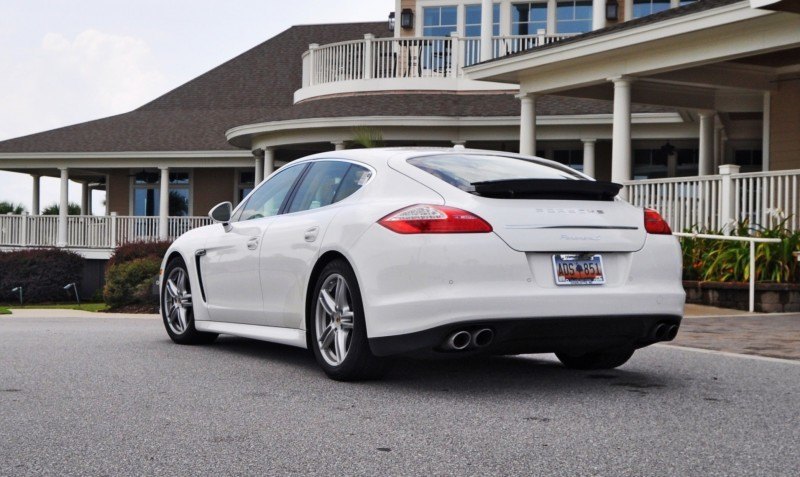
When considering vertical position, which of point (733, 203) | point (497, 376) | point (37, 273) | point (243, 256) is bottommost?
point (37, 273)

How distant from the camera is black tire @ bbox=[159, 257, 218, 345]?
927 cm

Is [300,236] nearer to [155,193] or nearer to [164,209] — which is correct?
[164,209]

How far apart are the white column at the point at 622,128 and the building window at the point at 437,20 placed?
12.2m

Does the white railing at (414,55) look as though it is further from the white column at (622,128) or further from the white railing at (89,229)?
the white column at (622,128)

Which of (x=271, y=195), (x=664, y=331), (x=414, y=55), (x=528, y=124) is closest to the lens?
(x=664, y=331)

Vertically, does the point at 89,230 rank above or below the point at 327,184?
below

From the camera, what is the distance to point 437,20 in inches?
1149

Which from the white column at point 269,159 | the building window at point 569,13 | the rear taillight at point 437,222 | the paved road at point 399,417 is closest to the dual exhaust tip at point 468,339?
the paved road at point 399,417

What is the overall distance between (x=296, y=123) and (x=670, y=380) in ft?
60.0

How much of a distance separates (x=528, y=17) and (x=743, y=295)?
16.4 metres

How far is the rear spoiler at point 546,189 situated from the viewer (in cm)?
648

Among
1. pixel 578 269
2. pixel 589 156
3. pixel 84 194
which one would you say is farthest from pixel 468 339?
pixel 84 194

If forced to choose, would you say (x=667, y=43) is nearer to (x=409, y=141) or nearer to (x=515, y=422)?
(x=409, y=141)

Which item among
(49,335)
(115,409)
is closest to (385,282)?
(115,409)
